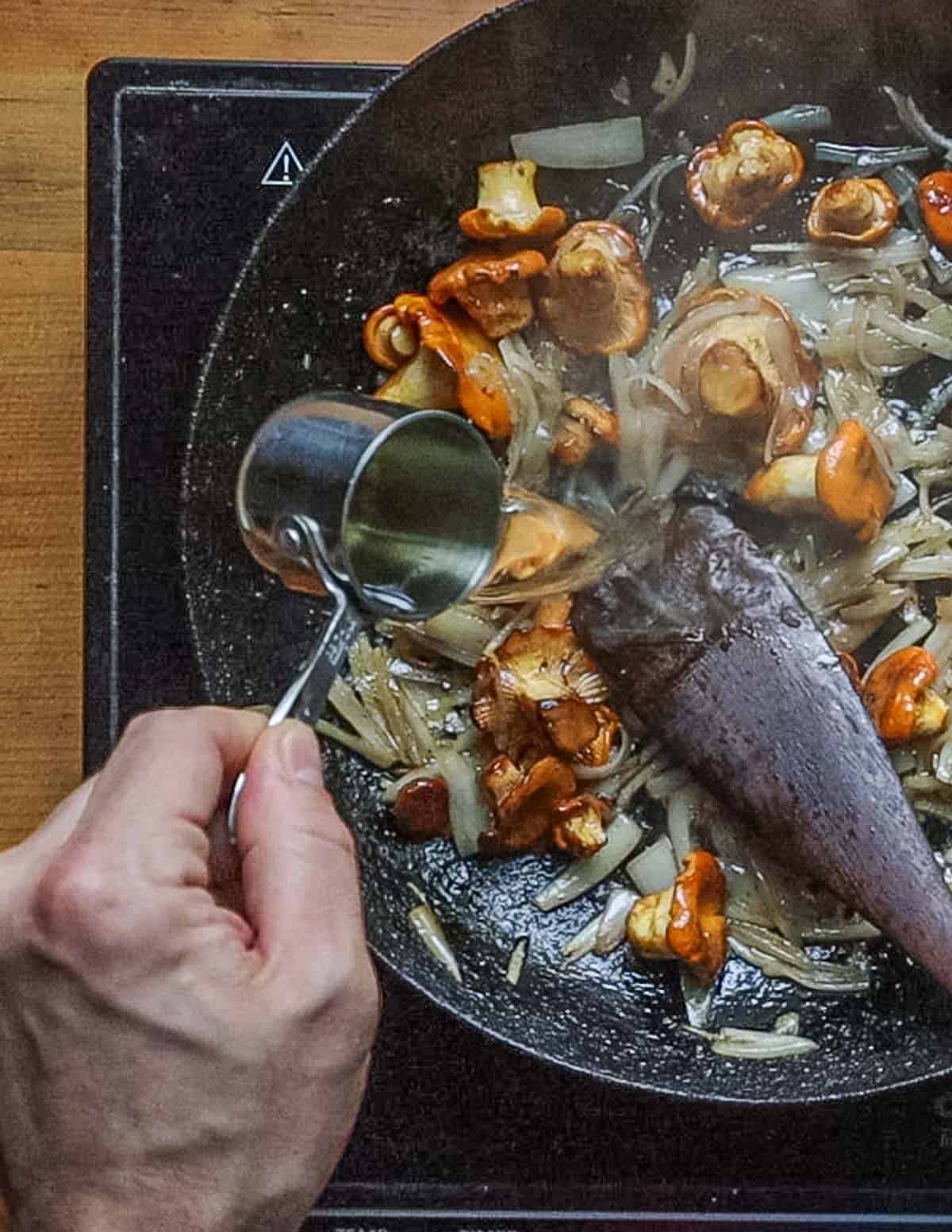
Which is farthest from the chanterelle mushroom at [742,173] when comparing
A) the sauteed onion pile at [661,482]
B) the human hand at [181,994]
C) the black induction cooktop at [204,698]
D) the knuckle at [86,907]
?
the knuckle at [86,907]

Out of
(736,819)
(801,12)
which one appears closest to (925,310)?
(801,12)

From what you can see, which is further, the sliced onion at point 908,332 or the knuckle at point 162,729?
the sliced onion at point 908,332

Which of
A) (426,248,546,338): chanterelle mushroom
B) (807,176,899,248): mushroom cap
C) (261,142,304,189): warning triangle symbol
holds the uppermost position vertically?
(261,142,304,189): warning triangle symbol

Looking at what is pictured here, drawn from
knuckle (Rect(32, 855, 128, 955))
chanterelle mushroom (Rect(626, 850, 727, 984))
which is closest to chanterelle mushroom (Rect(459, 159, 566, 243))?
chanterelle mushroom (Rect(626, 850, 727, 984))

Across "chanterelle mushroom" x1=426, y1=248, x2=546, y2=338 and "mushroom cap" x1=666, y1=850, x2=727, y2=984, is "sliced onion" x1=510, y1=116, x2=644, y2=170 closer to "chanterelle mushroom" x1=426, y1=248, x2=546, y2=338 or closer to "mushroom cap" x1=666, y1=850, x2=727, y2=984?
"chanterelle mushroom" x1=426, y1=248, x2=546, y2=338

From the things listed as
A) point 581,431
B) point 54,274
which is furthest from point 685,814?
point 54,274

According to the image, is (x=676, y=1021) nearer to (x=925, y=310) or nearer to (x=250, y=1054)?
(x=250, y=1054)

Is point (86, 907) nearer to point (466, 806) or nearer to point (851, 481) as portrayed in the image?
point (466, 806)

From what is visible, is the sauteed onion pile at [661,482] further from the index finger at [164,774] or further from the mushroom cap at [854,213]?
the index finger at [164,774]
